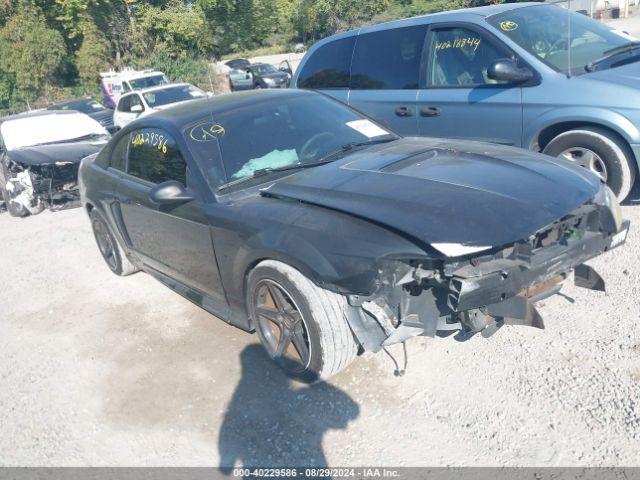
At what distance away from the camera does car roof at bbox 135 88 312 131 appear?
4.04 meters

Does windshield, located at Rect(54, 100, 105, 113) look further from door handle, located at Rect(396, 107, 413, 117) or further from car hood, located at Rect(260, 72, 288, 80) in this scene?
door handle, located at Rect(396, 107, 413, 117)

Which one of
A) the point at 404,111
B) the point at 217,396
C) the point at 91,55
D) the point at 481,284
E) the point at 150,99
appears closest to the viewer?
the point at 481,284

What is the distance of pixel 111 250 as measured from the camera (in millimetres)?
5457

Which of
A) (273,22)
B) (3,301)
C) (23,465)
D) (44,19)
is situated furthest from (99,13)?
(23,465)

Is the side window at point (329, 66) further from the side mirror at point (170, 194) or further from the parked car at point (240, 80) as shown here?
the parked car at point (240, 80)

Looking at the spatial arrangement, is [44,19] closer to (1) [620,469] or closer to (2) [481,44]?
(2) [481,44]

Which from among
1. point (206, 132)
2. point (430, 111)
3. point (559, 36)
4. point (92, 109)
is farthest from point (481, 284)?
point (92, 109)

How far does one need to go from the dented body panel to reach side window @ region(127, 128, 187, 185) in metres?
0.14

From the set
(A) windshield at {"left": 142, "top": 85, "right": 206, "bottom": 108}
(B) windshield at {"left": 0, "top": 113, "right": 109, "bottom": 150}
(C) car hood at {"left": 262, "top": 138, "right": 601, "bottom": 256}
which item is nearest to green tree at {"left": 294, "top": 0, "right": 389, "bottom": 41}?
(A) windshield at {"left": 142, "top": 85, "right": 206, "bottom": 108}

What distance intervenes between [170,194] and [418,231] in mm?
1619

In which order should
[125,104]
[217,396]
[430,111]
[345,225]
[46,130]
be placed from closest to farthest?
[345,225]
[217,396]
[430,111]
[46,130]
[125,104]

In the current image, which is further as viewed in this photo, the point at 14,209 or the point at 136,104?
the point at 136,104

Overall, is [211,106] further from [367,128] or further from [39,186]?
Answer: [39,186]

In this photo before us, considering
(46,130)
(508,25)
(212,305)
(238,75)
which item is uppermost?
(508,25)
